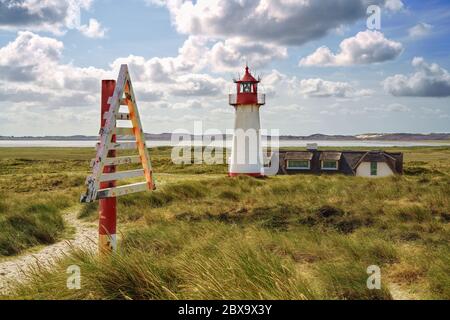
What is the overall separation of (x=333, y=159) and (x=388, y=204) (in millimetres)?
25035

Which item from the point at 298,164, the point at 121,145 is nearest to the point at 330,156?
the point at 298,164

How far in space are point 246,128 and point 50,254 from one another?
19943 millimetres

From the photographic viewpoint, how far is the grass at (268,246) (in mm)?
4625

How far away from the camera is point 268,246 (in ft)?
25.6

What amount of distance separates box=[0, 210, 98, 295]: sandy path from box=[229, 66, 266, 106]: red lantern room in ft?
52.7

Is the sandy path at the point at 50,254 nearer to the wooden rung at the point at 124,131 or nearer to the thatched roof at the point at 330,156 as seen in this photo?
the wooden rung at the point at 124,131

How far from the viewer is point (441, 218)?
11070 millimetres

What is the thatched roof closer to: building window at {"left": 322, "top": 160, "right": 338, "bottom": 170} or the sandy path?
building window at {"left": 322, "top": 160, "right": 338, "bottom": 170}

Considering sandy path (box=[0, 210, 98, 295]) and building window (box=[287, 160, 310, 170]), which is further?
building window (box=[287, 160, 310, 170])

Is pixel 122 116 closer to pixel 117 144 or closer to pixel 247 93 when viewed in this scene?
pixel 117 144

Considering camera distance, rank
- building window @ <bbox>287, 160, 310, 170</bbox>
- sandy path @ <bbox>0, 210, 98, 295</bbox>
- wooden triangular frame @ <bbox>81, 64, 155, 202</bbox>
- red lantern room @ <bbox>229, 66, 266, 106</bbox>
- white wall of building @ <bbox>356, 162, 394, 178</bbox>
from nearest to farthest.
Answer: wooden triangular frame @ <bbox>81, 64, 155, 202</bbox> → sandy path @ <bbox>0, 210, 98, 295</bbox> → red lantern room @ <bbox>229, 66, 266, 106</bbox> → white wall of building @ <bbox>356, 162, 394, 178</bbox> → building window @ <bbox>287, 160, 310, 170</bbox>

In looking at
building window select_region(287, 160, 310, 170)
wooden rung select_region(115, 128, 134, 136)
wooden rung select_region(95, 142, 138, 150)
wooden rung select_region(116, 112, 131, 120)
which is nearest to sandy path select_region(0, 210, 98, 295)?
wooden rung select_region(95, 142, 138, 150)

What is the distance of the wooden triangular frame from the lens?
509cm
